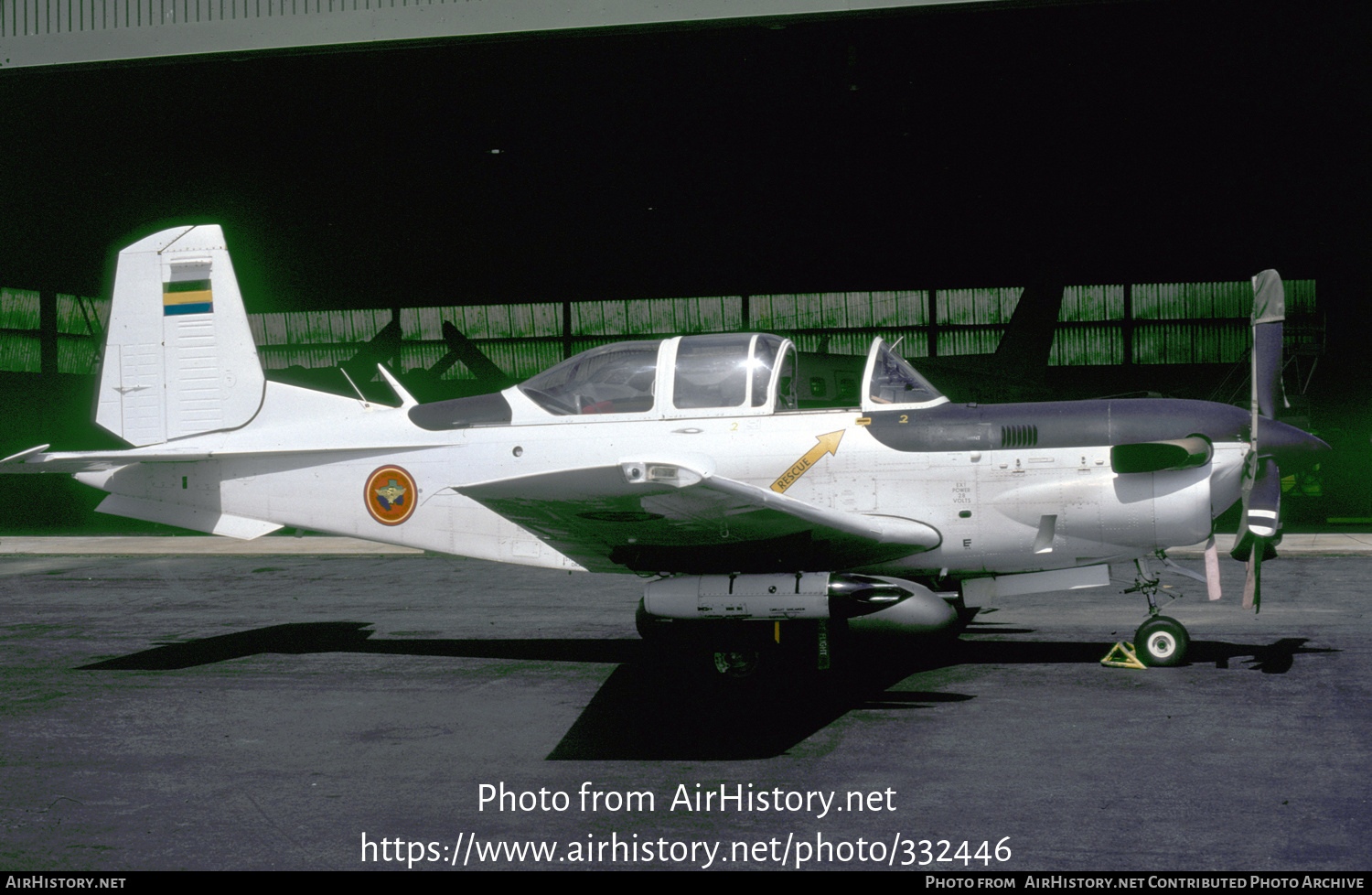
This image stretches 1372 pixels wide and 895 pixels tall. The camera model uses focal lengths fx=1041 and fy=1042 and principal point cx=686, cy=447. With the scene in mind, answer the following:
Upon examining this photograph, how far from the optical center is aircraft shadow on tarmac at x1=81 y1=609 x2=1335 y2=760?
5.88 meters

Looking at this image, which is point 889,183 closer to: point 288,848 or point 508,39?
point 508,39

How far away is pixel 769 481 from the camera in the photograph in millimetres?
7258

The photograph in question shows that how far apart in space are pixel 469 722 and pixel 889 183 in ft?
54.7

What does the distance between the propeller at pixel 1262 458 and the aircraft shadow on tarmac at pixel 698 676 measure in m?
0.90

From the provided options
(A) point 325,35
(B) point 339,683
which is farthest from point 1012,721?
(A) point 325,35

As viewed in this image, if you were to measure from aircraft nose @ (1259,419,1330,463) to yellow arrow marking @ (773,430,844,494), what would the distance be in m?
2.83

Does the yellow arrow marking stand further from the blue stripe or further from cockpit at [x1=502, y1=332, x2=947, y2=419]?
the blue stripe

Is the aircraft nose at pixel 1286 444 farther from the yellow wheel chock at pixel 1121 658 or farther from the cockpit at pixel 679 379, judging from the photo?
the cockpit at pixel 679 379

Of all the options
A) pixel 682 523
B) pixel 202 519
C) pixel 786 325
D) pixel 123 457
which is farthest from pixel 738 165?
pixel 682 523

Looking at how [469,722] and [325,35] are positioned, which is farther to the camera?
[325,35]

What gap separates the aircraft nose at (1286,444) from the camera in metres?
6.91

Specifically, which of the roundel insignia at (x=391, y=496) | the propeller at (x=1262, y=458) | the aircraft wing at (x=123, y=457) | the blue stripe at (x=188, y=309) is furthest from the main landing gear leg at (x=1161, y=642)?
the blue stripe at (x=188, y=309)

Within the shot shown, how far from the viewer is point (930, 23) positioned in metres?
13.1

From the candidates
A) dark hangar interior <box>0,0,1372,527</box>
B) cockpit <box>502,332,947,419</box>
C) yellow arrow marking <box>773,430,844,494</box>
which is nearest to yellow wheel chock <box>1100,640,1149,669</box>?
cockpit <box>502,332,947,419</box>
